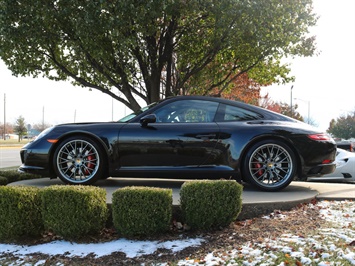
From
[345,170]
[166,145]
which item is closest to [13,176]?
[166,145]

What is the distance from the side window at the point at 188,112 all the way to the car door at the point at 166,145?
0.09 metres

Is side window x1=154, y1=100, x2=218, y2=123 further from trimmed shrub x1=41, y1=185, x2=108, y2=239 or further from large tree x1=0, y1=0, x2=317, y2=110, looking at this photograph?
large tree x1=0, y1=0, x2=317, y2=110

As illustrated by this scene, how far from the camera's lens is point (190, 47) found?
11492mm

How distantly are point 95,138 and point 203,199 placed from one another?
197 centimetres

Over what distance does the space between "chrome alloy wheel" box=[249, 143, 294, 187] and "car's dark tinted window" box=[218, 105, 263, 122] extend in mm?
520

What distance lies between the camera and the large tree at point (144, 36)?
8633mm

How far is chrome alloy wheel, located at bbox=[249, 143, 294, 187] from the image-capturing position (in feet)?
15.9

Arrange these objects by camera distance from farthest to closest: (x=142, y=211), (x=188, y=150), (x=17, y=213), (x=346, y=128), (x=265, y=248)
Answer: (x=346, y=128) → (x=188, y=150) → (x=17, y=213) → (x=142, y=211) → (x=265, y=248)

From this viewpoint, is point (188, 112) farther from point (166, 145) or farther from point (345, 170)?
point (345, 170)

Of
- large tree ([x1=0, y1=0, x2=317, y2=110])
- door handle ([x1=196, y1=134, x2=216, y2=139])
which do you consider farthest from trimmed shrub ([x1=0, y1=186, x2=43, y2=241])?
large tree ([x1=0, y1=0, x2=317, y2=110])

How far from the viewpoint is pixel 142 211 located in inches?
143

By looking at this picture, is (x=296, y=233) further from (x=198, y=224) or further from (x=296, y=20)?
(x=296, y=20)

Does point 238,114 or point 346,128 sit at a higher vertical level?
point 346,128

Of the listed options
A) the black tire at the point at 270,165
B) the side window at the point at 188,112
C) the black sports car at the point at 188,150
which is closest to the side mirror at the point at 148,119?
the black sports car at the point at 188,150
